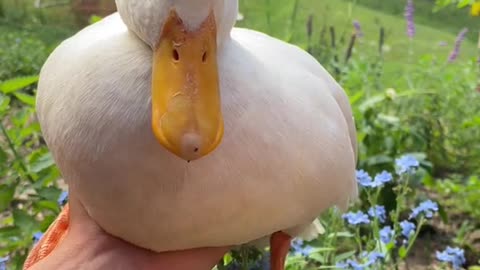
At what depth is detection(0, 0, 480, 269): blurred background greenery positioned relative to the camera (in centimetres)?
148

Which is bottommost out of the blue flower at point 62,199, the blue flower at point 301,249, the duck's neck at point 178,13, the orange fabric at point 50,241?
the blue flower at point 301,249

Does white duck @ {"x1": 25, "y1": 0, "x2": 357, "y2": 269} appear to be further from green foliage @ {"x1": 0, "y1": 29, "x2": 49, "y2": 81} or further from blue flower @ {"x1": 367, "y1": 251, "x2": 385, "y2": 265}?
green foliage @ {"x1": 0, "y1": 29, "x2": 49, "y2": 81}

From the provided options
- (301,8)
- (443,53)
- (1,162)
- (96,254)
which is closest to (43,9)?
(301,8)

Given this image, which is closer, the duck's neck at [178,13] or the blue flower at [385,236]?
the duck's neck at [178,13]

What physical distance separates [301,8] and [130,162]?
2176mm

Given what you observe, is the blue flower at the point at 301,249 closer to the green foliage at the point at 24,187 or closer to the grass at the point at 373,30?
the green foliage at the point at 24,187

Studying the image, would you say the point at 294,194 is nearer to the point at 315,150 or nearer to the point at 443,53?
the point at 315,150

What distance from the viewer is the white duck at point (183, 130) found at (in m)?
0.72

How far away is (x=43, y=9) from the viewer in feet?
10.2

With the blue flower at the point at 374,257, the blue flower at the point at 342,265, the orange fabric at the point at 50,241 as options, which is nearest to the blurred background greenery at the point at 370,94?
the orange fabric at the point at 50,241

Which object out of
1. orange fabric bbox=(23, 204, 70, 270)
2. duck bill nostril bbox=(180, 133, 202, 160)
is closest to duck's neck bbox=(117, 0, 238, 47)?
duck bill nostril bbox=(180, 133, 202, 160)

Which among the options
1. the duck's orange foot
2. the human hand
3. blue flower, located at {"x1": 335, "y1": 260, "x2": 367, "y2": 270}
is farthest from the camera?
blue flower, located at {"x1": 335, "y1": 260, "x2": 367, "y2": 270}

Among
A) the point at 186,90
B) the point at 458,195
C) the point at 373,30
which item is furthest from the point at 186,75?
the point at 373,30

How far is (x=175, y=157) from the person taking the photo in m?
0.80
